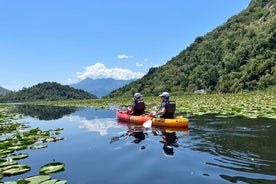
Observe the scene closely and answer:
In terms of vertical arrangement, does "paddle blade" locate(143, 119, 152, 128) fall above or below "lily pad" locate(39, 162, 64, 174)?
above

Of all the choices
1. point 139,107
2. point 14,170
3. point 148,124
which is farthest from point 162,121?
point 14,170

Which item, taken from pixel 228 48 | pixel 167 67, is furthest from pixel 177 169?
pixel 167 67

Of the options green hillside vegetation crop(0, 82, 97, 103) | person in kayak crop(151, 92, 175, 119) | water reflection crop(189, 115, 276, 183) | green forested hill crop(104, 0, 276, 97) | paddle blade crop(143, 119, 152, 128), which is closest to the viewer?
water reflection crop(189, 115, 276, 183)

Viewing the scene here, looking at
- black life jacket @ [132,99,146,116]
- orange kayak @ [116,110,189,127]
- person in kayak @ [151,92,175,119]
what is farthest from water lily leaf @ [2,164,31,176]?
black life jacket @ [132,99,146,116]

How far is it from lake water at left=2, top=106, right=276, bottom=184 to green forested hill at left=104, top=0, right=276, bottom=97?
4501cm

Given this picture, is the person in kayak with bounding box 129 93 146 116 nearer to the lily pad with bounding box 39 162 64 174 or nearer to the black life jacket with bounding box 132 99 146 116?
the black life jacket with bounding box 132 99 146 116

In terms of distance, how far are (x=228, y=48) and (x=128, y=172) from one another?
10485cm

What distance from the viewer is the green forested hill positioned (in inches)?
2542

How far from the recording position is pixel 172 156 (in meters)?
9.96

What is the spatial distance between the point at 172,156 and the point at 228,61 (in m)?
78.6

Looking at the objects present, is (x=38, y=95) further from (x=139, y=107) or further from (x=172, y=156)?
(x=172, y=156)

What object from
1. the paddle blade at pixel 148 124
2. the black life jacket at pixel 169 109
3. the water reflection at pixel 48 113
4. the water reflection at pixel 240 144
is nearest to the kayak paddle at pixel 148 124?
the paddle blade at pixel 148 124

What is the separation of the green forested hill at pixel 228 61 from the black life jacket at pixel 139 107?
133ft

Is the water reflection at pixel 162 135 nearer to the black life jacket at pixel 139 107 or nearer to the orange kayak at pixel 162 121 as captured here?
the orange kayak at pixel 162 121
